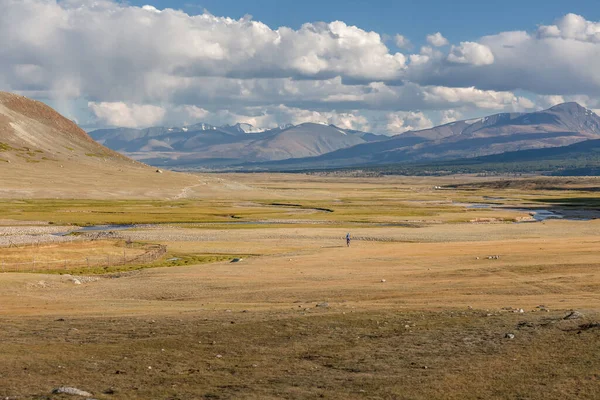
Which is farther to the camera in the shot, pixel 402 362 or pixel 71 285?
pixel 71 285

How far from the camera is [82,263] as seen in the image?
69375 millimetres

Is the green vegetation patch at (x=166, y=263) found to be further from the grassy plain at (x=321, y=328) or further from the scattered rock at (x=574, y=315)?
the scattered rock at (x=574, y=315)

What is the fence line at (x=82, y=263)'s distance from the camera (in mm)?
65144

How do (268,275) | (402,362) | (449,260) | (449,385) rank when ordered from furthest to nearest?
(449,260)
(268,275)
(402,362)
(449,385)

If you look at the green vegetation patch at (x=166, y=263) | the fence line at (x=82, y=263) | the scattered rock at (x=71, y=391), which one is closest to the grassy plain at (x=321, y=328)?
the scattered rock at (x=71, y=391)

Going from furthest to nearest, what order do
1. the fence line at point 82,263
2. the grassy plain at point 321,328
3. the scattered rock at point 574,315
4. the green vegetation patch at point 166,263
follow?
1. the fence line at point 82,263
2. the green vegetation patch at point 166,263
3. the scattered rock at point 574,315
4. the grassy plain at point 321,328

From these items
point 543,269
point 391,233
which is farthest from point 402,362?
point 391,233

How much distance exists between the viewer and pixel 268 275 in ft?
179

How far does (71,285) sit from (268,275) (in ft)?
47.3

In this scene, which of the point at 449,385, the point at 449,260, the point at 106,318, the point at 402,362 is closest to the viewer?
the point at 449,385

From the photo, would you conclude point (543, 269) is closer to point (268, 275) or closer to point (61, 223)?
point (268, 275)

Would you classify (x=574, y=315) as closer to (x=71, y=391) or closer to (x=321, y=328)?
(x=321, y=328)

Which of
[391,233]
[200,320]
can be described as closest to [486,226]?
[391,233]

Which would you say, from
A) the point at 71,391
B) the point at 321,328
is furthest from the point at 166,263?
the point at 71,391
